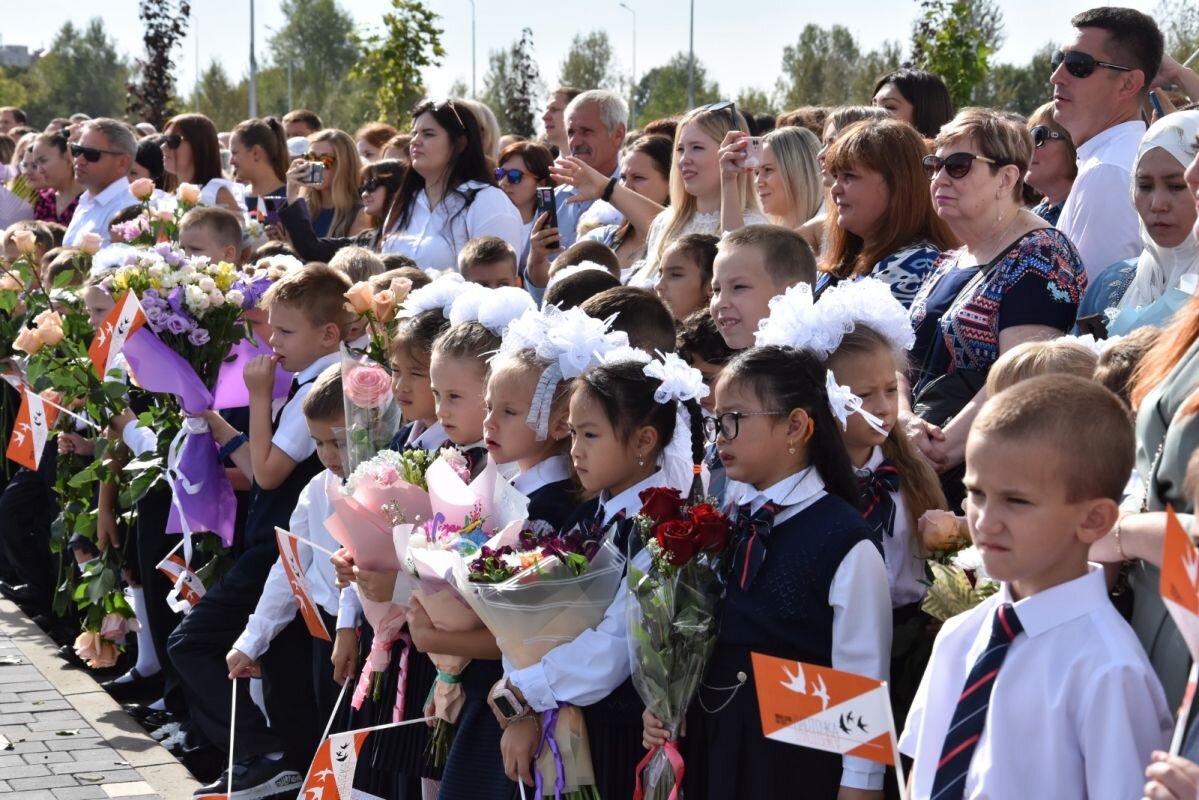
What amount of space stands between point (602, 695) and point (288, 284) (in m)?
2.65

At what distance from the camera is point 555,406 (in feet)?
14.0

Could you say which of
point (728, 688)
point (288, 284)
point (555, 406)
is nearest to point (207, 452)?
point (288, 284)

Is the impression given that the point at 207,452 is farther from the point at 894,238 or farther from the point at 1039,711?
the point at 1039,711

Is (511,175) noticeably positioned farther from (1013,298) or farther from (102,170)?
(1013,298)

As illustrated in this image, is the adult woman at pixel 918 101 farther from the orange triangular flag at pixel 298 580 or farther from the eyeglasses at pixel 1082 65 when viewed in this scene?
the orange triangular flag at pixel 298 580

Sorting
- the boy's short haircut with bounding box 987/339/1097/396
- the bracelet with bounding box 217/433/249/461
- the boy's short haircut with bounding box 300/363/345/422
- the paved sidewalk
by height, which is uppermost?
the boy's short haircut with bounding box 987/339/1097/396

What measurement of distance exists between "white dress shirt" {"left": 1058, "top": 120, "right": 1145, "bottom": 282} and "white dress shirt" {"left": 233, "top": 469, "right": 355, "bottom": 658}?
2.74 m

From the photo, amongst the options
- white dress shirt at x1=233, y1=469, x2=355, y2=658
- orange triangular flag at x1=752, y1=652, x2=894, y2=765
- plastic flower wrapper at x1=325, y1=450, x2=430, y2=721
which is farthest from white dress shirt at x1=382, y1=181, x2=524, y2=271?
orange triangular flag at x1=752, y1=652, x2=894, y2=765

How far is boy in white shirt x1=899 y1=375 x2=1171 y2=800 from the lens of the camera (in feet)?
8.52

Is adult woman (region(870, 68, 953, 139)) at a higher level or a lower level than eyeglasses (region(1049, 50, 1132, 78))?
lower

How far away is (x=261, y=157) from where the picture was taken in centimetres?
990

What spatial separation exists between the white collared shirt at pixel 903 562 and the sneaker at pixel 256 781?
2866 millimetres

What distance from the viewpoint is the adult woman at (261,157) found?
9.83 m

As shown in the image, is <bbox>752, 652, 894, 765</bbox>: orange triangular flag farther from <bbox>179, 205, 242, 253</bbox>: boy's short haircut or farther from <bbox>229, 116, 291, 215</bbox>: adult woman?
<bbox>229, 116, 291, 215</bbox>: adult woman
